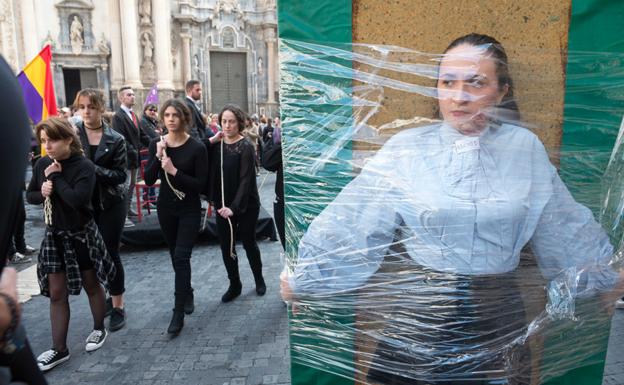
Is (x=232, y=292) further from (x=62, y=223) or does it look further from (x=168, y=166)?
(x=62, y=223)

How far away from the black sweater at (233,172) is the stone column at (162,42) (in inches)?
721

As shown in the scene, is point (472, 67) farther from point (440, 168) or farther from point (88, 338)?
point (88, 338)

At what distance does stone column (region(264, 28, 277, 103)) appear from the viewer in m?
23.5

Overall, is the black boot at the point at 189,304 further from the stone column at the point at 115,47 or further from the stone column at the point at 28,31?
the stone column at the point at 28,31

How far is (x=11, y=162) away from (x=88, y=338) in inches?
123

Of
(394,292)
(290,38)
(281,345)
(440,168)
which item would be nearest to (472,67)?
(440,168)

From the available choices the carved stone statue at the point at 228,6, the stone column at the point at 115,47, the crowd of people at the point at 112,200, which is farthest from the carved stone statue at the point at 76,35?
the crowd of people at the point at 112,200

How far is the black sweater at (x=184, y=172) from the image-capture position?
385 cm

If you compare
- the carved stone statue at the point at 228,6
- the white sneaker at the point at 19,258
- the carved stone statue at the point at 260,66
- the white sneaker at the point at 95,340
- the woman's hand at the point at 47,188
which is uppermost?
the carved stone statue at the point at 228,6

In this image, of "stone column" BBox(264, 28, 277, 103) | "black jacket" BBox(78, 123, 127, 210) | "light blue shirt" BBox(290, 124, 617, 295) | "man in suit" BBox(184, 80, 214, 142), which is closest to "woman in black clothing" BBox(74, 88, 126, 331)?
"black jacket" BBox(78, 123, 127, 210)

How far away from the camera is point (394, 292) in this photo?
1652 mm

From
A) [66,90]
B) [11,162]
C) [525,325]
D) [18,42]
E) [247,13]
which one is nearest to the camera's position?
[11,162]

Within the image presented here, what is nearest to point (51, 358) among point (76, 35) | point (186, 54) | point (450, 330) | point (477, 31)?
point (450, 330)

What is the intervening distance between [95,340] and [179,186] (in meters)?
1.37
